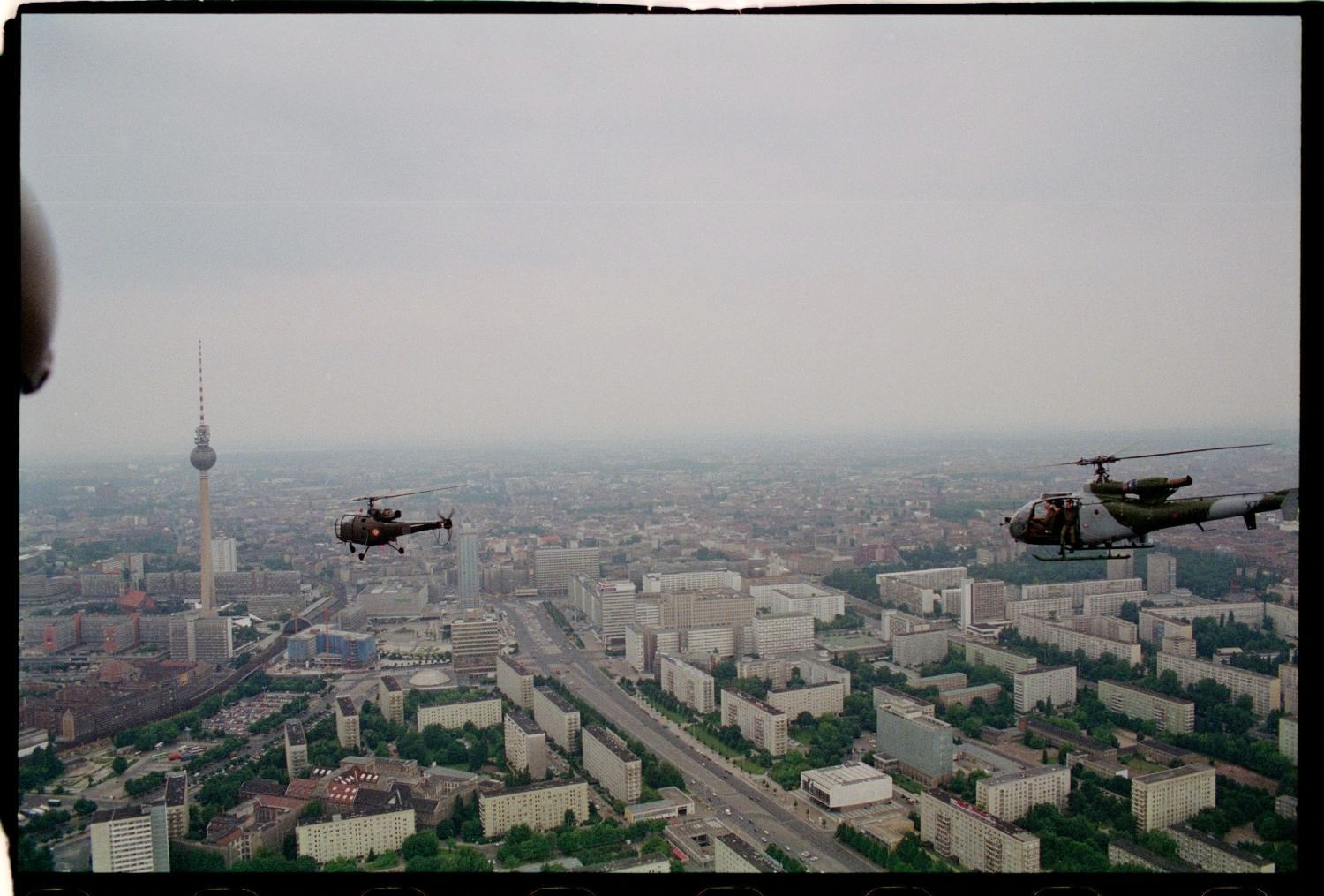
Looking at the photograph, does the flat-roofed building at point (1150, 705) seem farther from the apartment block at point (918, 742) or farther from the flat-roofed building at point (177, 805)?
the flat-roofed building at point (177, 805)

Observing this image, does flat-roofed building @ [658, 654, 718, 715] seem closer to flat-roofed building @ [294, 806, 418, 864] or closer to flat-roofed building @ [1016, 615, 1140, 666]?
flat-roofed building @ [294, 806, 418, 864]

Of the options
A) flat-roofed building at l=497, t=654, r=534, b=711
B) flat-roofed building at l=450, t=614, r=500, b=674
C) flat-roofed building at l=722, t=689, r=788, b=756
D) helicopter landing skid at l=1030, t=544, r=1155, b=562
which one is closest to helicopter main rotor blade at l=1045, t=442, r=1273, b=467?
helicopter landing skid at l=1030, t=544, r=1155, b=562

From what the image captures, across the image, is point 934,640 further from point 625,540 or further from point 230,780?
point 230,780

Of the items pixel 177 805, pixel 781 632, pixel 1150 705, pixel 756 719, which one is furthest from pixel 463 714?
pixel 1150 705

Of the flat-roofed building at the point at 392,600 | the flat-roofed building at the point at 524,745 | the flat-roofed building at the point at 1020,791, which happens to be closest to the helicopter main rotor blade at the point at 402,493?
the flat-roofed building at the point at 392,600

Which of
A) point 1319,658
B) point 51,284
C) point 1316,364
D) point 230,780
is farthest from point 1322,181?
point 230,780

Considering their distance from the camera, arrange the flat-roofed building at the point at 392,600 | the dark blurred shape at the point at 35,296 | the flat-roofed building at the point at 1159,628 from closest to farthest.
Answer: the dark blurred shape at the point at 35,296
the flat-roofed building at the point at 1159,628
the flat-roofed building at the point at 392,600
